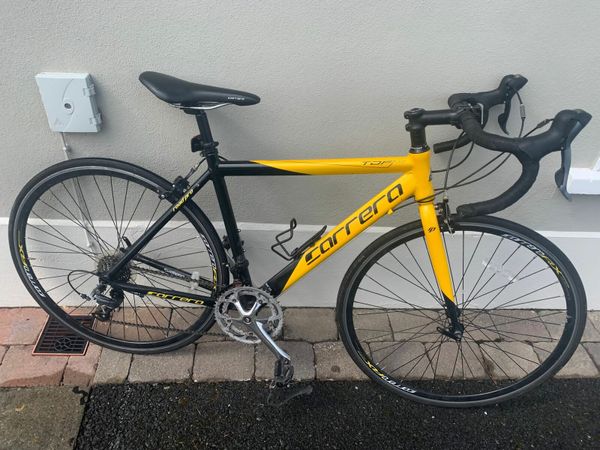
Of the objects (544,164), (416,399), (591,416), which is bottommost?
(591,416)

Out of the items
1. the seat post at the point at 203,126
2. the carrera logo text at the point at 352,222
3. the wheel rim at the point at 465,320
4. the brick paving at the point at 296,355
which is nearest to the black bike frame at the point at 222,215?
the seat post at the point at 203,126

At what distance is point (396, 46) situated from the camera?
1938mm

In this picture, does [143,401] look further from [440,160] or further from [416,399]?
[440,160]

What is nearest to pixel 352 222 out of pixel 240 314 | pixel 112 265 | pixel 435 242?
pixel 435 242

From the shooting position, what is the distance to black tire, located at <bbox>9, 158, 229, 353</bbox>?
2.08 m

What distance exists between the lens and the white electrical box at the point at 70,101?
1.97m

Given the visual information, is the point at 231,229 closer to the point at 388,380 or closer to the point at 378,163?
the point at 378,163

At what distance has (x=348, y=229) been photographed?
1923mm

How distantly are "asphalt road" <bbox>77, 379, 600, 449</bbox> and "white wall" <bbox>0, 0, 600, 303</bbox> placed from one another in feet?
3.86

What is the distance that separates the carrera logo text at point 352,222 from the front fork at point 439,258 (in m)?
0.13

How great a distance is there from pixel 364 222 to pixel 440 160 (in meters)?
0.64

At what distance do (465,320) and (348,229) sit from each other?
4.34ft

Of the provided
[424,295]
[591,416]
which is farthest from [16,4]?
[591,416]

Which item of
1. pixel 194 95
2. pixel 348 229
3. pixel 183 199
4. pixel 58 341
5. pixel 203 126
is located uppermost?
pixel 194 95
